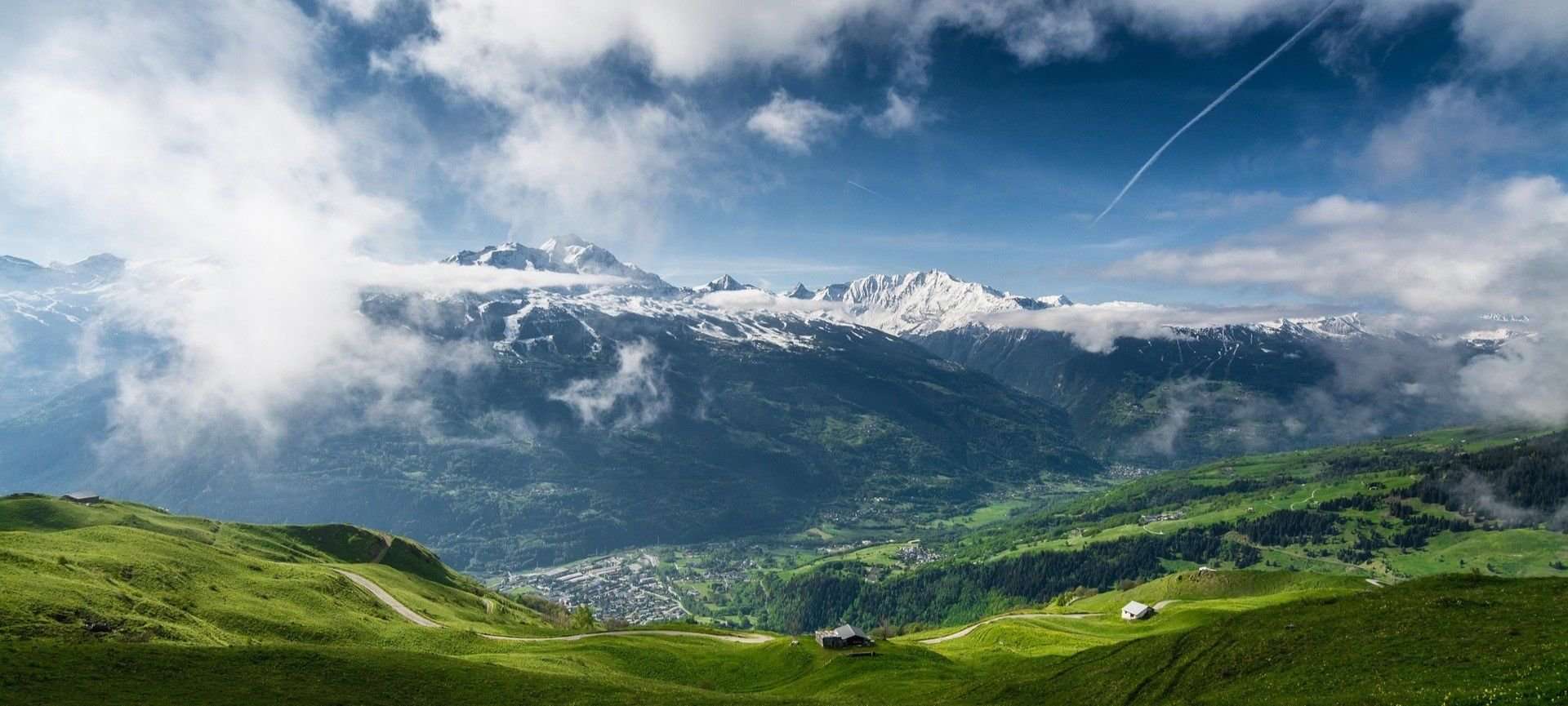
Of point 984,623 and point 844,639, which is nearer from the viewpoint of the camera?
point 844,639

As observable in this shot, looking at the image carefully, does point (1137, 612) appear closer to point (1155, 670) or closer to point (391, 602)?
point (1155, 670)

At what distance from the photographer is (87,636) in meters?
58.3

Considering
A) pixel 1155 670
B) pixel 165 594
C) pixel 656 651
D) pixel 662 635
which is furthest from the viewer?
pixel 662 635

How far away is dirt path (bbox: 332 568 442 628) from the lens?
120306 mm

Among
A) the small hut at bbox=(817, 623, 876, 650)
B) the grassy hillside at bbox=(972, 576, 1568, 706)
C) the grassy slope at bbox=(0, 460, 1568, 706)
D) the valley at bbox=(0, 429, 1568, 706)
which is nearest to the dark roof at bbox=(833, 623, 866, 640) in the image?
the small hut at bbox=(817, 623, 876, 650)

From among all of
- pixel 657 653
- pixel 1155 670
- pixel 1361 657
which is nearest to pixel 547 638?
pixel 657 653

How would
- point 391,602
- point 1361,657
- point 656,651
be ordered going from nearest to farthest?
point 1361,657
point 656,651
point 391,602

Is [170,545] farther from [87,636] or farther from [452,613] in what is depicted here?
[87,636]

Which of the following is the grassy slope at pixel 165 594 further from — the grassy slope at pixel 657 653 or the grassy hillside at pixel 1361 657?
the grassy hillside at pixel 1361 657

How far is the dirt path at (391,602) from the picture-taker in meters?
120

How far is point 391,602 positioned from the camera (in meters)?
132

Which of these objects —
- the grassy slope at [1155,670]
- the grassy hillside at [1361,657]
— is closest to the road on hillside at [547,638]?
the grassy slope at [1155,670]

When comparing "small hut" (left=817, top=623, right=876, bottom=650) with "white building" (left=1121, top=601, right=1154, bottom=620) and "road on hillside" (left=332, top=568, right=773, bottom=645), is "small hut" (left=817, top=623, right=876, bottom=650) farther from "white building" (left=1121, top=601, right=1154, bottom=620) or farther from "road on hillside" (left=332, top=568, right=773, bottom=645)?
"white building" (left=1121, top=601, right=1154, bottom=620)

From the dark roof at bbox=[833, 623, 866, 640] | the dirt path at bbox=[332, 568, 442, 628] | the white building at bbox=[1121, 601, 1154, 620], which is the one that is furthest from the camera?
the white building at bbox=[1121, 601, 1154, 620]
